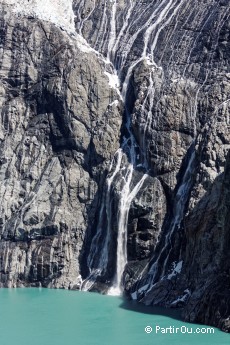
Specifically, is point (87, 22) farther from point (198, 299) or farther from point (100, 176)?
point (198, 299)

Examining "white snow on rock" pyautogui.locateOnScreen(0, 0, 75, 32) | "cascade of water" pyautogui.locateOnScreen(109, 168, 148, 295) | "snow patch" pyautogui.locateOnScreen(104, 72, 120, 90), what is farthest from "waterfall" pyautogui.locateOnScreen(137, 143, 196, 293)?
"white snow on rock" pyautogui.locateOnScreen(0, 0, 75, 32)

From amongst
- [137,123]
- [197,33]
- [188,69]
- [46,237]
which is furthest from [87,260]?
[197,33]

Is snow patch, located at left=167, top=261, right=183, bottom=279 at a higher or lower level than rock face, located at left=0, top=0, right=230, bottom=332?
lower

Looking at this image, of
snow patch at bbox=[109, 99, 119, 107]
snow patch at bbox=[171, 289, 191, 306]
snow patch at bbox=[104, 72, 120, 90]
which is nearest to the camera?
snow patch at bbox=[171, 289, 191, 306]

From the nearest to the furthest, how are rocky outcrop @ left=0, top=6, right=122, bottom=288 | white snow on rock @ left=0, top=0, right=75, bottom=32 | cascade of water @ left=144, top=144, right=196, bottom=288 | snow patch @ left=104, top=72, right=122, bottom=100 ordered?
cascade of water @ left=144, top=144, right=196, bottom=288 → rocky outcrop @ left=0, top=6, right=122, bottom=288 → snow patch @ left=104, top=72, right=122, bottom=100 → white snow on rock @ left=0, top=0, right=75, bottom=32

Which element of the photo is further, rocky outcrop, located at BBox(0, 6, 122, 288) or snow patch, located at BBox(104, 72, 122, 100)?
snow patch, located at BBox(104, 72, 122, 100)

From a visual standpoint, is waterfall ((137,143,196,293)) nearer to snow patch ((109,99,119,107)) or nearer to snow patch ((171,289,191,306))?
snow patch ((171,289,191,306))

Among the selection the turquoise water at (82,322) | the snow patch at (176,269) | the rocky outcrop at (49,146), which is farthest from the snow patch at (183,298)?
the rocky outcrop at (49,146)
